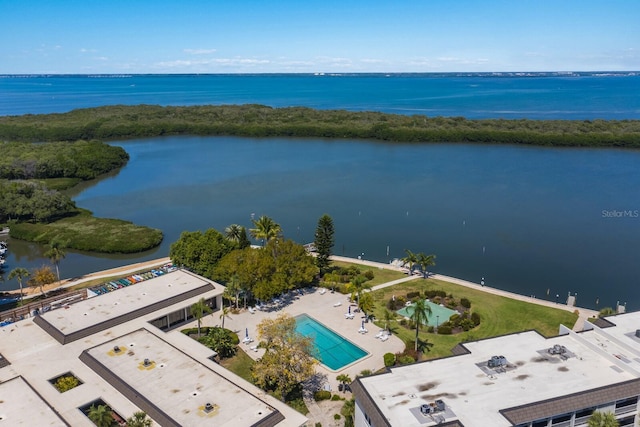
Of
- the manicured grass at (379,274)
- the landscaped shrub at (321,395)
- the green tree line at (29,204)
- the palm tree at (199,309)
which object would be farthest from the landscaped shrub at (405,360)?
the green tree line at (29,204)

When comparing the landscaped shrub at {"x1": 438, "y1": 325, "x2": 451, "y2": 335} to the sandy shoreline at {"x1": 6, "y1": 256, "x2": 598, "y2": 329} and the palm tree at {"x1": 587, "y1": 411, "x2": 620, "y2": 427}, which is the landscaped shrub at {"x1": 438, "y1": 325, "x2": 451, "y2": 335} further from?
the palm tree at {"x1": 587, "y1": 411, "x2": 620, "y2": 427}

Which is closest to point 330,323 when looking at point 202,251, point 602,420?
point 202,251

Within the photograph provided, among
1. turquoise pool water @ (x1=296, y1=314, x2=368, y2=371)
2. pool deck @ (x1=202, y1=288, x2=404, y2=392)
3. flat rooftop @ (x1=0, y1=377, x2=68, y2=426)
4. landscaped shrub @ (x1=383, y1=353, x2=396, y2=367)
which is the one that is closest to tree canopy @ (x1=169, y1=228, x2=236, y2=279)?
pool deck @ (x1=202, y1=288, x2=404, y2=392)

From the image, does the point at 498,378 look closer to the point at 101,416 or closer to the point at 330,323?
the point at 330,323

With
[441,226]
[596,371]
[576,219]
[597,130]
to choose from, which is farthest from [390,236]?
[597,130]

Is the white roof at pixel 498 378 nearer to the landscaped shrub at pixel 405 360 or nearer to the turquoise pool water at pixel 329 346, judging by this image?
the landscaped shrub at pixel 405 360
